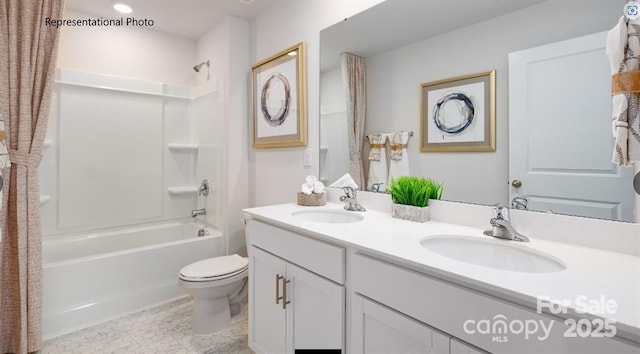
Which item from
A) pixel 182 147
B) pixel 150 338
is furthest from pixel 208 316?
pixel 182 147

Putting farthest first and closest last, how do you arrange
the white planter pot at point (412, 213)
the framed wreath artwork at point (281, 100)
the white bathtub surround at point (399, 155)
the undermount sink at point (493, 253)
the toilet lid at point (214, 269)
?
the framed wreath artwork at point (281, 100)
the toilet lid at point (214, 269)
the white bathtub surround at point (399, 155)
the white planter pot at point (412, 213)
the undermount sink at point (493, 253)

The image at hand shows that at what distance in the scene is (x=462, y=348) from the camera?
2.49 feet

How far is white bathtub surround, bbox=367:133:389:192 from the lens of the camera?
162 centimetres

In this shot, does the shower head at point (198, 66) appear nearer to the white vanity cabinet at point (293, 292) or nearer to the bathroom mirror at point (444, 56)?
the bathroom mirror at point (444, 56)

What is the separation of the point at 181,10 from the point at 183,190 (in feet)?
5.55

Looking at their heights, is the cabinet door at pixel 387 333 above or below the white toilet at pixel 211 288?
above

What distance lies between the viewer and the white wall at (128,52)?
2504 millimetres

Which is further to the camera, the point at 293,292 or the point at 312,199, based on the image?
the point at 312,199

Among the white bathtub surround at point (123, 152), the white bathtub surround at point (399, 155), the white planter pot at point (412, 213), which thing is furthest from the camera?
the white bathtub surround at point (123, 152)

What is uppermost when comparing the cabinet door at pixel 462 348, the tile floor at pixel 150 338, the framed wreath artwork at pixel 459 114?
the framed wreath artwork at pixel 459 114

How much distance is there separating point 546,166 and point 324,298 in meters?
0.99

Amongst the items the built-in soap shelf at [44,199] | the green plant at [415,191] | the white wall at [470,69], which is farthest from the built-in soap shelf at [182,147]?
the green plant at [415,191]

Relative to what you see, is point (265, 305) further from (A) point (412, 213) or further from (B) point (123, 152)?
(B) point (123, 152)

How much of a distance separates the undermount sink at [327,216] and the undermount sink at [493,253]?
1.79 ft
